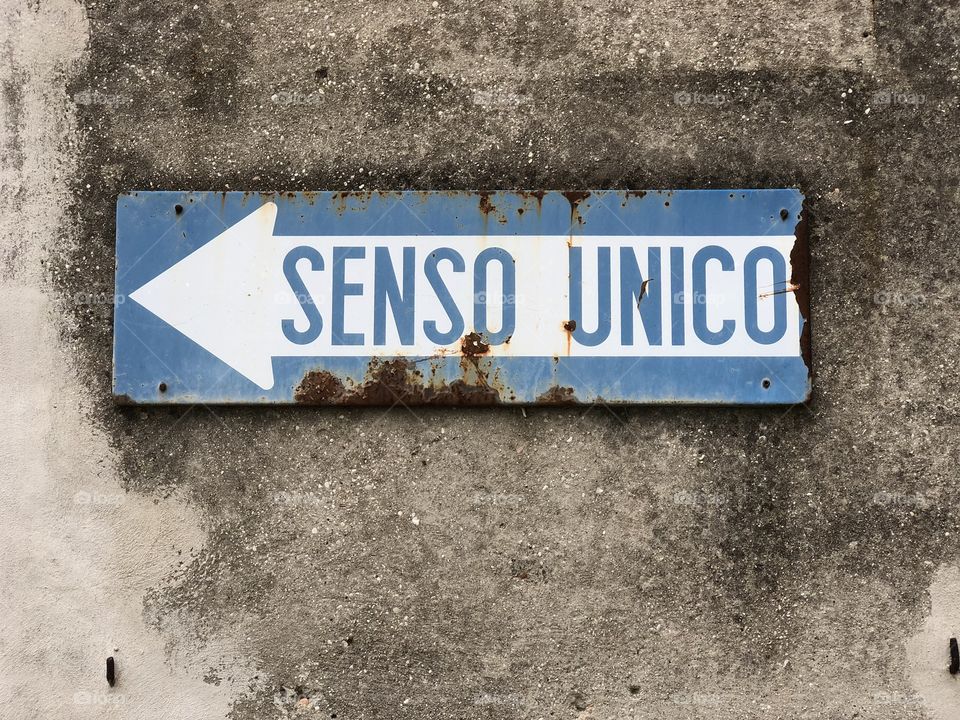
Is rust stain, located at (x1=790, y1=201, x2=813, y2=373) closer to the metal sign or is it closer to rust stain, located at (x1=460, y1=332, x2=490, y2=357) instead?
the metal sign

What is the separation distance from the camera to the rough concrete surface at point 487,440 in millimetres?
2697

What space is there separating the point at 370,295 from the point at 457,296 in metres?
0.34

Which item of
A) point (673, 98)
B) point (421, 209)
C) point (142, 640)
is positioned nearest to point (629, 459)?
point (421, 209)

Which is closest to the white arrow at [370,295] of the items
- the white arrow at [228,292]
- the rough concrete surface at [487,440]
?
the white arrow at [228,292]

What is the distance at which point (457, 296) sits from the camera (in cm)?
278

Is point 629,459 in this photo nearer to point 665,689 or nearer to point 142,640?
point 665,689

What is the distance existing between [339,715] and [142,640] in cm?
83

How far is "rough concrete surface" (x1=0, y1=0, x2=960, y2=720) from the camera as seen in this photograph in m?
2.70

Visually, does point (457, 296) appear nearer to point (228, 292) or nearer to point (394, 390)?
point (394, 390)

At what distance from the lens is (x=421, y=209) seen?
2.79m

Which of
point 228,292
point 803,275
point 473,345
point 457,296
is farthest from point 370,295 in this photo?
point 803,275

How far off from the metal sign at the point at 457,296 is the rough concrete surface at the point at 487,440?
11 centimetres

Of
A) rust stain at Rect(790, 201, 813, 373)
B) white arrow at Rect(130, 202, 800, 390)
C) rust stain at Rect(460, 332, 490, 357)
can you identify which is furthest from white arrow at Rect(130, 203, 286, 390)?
rust stain at Rect(790, 201, 813, 373)

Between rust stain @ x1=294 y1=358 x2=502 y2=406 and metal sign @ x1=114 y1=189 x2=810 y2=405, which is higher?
metal sign @ x1=114 y1=189 x2=810 y2=405
